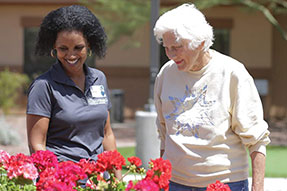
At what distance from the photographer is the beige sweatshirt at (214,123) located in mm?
2801

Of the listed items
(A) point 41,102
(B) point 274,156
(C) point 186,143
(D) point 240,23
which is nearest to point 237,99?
(C) point 186,143

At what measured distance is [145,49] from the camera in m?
17.1

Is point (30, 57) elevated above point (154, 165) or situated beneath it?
situated beneath

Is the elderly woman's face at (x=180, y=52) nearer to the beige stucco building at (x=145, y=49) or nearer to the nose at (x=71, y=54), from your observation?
the nose at (x=71, y=54)

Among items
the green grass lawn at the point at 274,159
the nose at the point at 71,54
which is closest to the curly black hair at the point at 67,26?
the nose at the point at 71,54

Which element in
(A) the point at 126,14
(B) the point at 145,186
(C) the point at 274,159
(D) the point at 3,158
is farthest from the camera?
(A) the point at 126,14

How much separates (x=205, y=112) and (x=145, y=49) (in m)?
14.3

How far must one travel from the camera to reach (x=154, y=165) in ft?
7.43

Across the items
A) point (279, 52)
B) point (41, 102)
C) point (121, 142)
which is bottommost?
point (121, 142)

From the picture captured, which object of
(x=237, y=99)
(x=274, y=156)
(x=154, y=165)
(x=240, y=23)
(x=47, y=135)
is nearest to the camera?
(x=154, y=165)

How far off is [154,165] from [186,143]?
637 mm

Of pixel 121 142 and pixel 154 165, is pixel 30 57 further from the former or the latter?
pixel 154 165

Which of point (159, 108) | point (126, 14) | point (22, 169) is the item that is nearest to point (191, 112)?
point (159, 108)

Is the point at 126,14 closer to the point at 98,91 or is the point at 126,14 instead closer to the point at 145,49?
the point at 145,49
